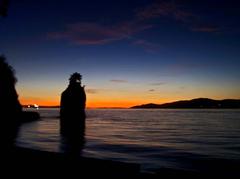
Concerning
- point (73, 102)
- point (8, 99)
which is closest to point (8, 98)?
point (8, 99)

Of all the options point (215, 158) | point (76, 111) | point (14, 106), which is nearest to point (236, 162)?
point (215, 158)

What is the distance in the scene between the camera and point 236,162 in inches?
941

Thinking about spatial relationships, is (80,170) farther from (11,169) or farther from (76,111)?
(76,111)

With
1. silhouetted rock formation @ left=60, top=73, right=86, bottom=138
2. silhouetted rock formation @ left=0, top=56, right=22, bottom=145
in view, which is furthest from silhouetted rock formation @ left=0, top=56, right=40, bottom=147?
silhouetted rock formation @ left=60, top=73, right=86, bottom=138

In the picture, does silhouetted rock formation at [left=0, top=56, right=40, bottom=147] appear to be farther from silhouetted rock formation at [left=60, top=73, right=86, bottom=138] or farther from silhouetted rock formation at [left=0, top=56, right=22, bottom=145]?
silhouetted rock formation at [left=60, top=73, right=86, bottom=138]

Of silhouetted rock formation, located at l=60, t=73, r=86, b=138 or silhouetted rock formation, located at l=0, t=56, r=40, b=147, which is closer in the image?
silhouetted rock formation, located at l=0, t=56, r=40, b=147

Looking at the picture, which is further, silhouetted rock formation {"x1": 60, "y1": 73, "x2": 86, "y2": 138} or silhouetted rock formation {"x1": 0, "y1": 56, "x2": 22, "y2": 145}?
silhouetted rock formation {"x1": 60, "y1": 73, "x2": 86, "y2": 138}

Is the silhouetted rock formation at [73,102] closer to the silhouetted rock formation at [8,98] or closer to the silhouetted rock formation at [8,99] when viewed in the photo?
the silhouetted rock formation at [8,99]

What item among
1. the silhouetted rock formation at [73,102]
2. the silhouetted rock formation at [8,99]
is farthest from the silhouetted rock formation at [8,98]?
the silhouetted rock formation at [73,102]

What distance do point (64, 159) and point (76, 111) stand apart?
11632 cm

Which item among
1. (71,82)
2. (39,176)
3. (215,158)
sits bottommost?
(215,158)

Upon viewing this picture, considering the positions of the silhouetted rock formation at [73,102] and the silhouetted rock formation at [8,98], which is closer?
the silhouetted rock formation at [8,98]

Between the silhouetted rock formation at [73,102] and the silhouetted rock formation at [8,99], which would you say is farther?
the silhouetted rock formation at [73,102]

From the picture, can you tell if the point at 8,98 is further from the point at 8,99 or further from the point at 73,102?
the point at 73,102
